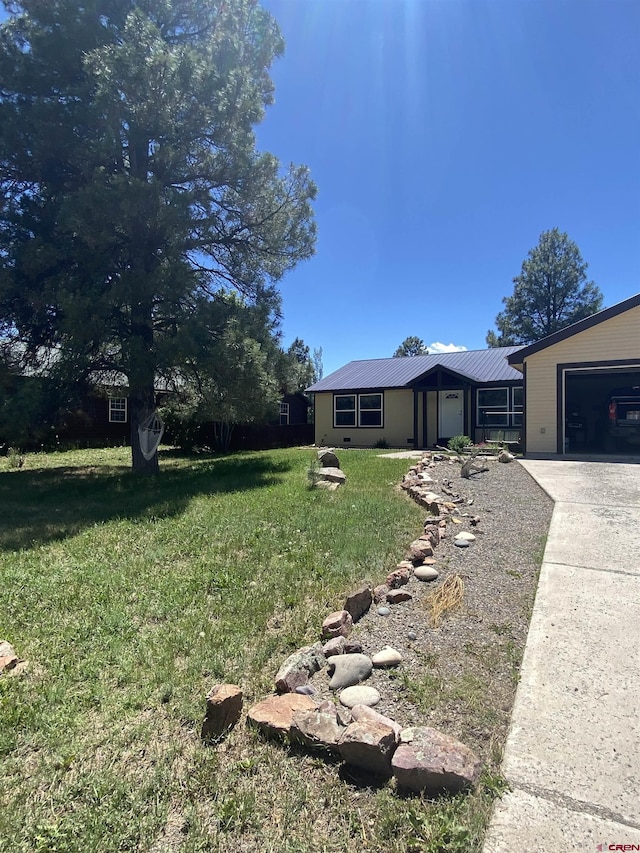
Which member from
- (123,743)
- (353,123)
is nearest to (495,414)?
(353,123)

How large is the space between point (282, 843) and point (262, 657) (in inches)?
44.0

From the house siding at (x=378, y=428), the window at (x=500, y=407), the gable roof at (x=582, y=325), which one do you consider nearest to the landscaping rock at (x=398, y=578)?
the gable roof at (x=582, y=325)

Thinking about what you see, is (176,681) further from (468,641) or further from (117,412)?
(117,412)

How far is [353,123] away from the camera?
9961mm

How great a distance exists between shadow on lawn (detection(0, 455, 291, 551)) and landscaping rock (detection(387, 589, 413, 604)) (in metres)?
3.74

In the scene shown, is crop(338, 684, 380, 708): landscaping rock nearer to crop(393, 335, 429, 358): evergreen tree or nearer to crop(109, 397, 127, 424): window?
crop(109, 397, 127, 424): window

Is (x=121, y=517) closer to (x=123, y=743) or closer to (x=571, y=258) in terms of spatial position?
(x=123, y=743)

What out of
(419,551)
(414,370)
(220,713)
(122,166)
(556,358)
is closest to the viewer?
(220,713)

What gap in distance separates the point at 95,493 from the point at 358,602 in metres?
6.58

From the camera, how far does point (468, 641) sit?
2.79 metres

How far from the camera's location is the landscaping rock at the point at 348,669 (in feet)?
7.85

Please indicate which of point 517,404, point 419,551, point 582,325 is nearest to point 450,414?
point 517,404

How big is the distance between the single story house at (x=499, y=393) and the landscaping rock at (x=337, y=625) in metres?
10.9

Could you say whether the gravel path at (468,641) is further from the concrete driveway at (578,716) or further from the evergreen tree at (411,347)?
the evergreen tree at (411,347)
